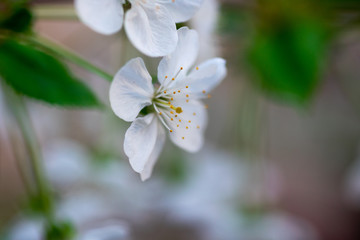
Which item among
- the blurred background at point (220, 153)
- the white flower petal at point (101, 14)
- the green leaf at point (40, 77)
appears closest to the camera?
the white flower petal at point (101, 14)

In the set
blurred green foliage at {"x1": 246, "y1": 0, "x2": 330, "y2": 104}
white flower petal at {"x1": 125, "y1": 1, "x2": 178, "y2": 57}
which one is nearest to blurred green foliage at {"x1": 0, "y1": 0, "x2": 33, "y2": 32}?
white flower petal at {"x1": 125, "y1": 1, "x2": 178, "y2": 57}

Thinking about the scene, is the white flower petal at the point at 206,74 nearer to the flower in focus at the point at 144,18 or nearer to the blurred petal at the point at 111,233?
the flower in focus at the point at 144,18

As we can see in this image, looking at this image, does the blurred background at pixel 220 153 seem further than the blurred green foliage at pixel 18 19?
Yes

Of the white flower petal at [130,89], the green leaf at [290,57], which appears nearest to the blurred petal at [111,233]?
the white flower petal at [130,89]

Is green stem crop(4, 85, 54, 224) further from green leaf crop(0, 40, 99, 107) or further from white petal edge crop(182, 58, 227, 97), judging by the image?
white petal edge crop(182, 58, 227, 97)

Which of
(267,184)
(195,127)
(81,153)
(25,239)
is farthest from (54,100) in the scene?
(267,184)

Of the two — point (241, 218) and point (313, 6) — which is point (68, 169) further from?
point (313, 6)

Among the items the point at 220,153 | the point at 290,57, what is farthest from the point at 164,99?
the point at 220,153

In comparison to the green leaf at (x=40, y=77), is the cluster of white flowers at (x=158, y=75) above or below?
below
